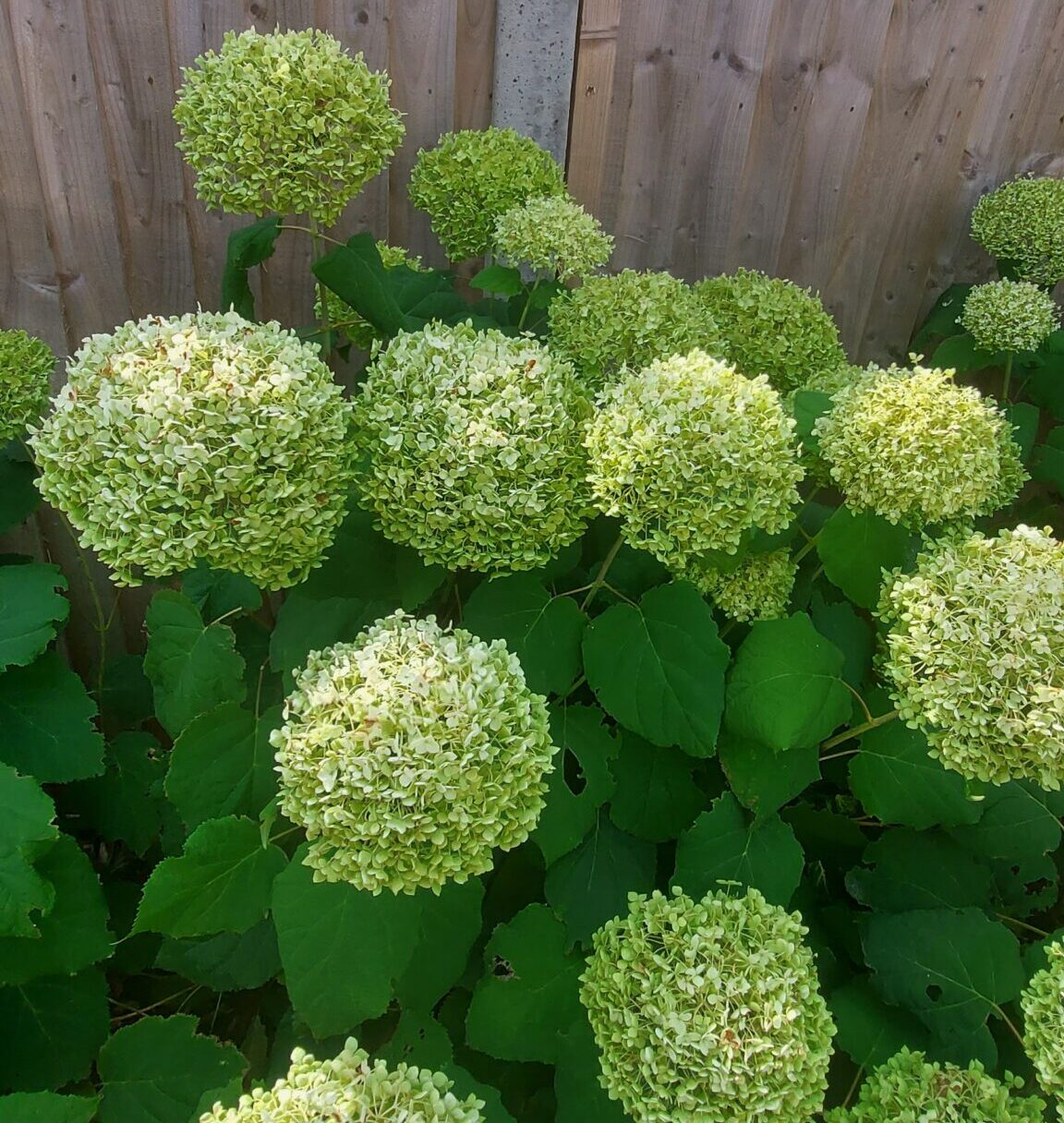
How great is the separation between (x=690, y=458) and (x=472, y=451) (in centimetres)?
38

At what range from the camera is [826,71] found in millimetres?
3080

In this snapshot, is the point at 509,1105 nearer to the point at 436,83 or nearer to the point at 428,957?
the point at 428,957

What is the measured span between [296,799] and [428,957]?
518mm

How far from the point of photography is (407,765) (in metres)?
1.20

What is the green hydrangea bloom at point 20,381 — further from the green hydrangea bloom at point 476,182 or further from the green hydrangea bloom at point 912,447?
the green hydrangea bloom at point 912,447

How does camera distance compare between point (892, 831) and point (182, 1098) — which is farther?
point (892, 831)

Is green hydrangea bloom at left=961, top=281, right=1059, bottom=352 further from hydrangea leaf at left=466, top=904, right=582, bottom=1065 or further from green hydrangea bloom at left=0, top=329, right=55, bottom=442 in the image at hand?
green hydrangea bloom at left=0, top=329, right=55, bottom=442

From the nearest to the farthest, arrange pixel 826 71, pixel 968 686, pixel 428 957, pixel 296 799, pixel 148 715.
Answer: pixel 296 799 < pixel 968 686 < pixel 428 957 < pixel 148 715 < pixel 826 71

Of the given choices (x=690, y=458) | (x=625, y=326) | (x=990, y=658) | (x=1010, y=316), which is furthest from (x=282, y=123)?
(x=1010, y=316)

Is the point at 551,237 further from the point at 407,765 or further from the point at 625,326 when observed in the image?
the point at 407,765

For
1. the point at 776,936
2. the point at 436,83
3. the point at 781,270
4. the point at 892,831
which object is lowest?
the point at 892,831

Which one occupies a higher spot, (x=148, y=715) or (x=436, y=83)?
(x=436, y=83)

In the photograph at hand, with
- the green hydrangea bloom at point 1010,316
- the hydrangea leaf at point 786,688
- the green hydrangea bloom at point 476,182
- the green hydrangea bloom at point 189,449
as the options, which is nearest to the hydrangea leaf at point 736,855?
the hydrangea leaf at point 786,688

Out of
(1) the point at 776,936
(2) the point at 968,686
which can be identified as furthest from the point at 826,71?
(1) the point at 776,936
